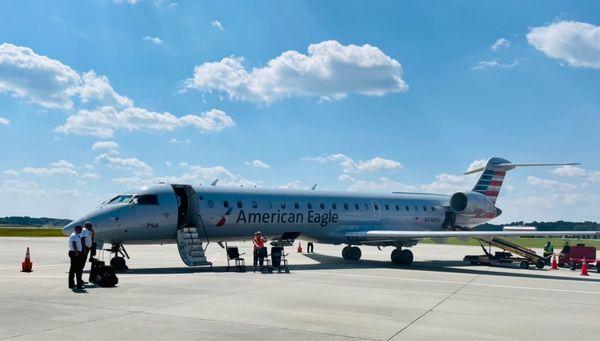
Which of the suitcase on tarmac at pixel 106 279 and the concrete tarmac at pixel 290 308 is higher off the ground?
the suitcase on tarmac at pixel 106 279

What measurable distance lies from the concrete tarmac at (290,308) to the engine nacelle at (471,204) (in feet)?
40.6

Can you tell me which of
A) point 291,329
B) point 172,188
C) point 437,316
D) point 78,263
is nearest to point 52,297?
point 78,263

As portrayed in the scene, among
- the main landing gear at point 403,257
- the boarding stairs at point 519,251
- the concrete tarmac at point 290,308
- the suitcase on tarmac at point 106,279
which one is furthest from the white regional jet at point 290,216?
the suitcase on tarmac at point 106,279

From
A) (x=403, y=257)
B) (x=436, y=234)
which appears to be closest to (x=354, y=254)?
(x=403, y=257)

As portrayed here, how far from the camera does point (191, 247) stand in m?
19.2

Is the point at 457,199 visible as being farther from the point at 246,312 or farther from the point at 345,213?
the point at 246,312

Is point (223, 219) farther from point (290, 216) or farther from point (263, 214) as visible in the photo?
point (290, 216)

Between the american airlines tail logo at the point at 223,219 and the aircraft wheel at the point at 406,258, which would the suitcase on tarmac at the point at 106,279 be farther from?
the aircraft wheel at the point at 406,258

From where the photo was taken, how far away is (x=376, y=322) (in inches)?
364

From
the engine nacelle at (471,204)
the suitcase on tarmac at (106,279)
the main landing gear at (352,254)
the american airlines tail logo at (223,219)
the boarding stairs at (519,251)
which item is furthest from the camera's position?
the engine nacelle at (471,204)

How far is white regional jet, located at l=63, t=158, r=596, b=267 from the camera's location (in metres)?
18.9

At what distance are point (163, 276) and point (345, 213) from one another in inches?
433

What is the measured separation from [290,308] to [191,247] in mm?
9427

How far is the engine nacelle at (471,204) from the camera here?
29.0 meters
